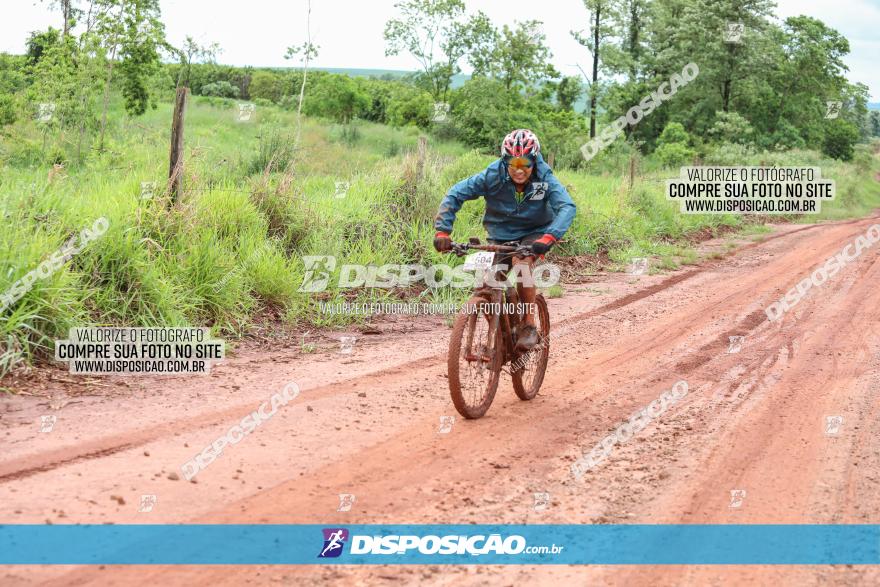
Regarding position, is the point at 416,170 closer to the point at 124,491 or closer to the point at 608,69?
the point at 124,491

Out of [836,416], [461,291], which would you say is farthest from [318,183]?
[836,416]

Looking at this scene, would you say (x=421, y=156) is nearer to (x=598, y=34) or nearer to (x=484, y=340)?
(x=484, y=340)

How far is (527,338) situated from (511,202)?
3.87 ft

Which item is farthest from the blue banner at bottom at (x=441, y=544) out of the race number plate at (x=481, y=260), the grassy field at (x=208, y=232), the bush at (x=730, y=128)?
the bush at (x=730, y=128)

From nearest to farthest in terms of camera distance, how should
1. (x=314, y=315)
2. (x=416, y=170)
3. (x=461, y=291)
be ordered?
(x=314, y=315) → (x=461, y=291) → (x=416, y=170)

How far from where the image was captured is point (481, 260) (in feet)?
20.4

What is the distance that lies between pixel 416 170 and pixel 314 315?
4376 mm

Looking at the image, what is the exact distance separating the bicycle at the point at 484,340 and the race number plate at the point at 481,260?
0.03 meters

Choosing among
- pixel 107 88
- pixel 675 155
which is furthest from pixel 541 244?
pixel 675 155

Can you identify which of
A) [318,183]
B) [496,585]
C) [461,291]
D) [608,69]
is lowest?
[496,585]

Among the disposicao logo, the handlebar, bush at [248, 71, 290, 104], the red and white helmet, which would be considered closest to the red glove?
the handlebar

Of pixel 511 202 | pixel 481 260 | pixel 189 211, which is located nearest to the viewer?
pixel 481 260

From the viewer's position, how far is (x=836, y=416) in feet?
22.4

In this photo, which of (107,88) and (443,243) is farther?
(107,88)
